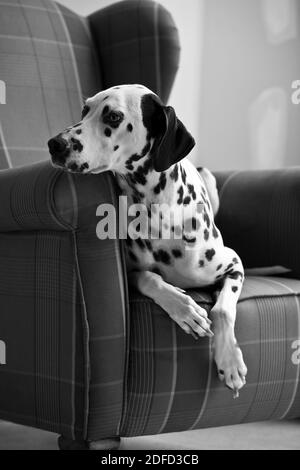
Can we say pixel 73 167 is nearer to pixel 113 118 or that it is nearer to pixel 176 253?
pixel 113 118

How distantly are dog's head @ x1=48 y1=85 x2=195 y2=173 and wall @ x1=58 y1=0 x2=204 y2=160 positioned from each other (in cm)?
142

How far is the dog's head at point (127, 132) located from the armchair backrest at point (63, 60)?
0.67 meters

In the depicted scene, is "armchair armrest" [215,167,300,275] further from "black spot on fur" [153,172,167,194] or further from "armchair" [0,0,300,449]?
"black spot on fur" [153,172,167,194]

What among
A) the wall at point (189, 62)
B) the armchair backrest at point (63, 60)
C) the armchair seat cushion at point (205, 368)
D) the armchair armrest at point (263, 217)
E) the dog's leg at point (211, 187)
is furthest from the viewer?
the wall at point (189, 62)

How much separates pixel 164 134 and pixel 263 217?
2.05ft

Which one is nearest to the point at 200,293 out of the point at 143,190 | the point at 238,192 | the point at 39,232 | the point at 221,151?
the point at 143,190

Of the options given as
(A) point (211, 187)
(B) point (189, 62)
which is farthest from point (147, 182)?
(B) point (189, 62)

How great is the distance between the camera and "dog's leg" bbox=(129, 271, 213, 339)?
1.35m

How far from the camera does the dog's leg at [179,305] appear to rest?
1347mm

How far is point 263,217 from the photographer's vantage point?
75.4 inches

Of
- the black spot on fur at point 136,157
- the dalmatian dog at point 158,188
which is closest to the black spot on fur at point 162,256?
the dalmatian dog at point 158,188

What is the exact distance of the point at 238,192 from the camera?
6.55 ft

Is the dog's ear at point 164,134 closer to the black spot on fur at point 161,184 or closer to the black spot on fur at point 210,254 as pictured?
the black spot on fur at point 161,184

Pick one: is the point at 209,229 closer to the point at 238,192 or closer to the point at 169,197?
the point at 169,197
